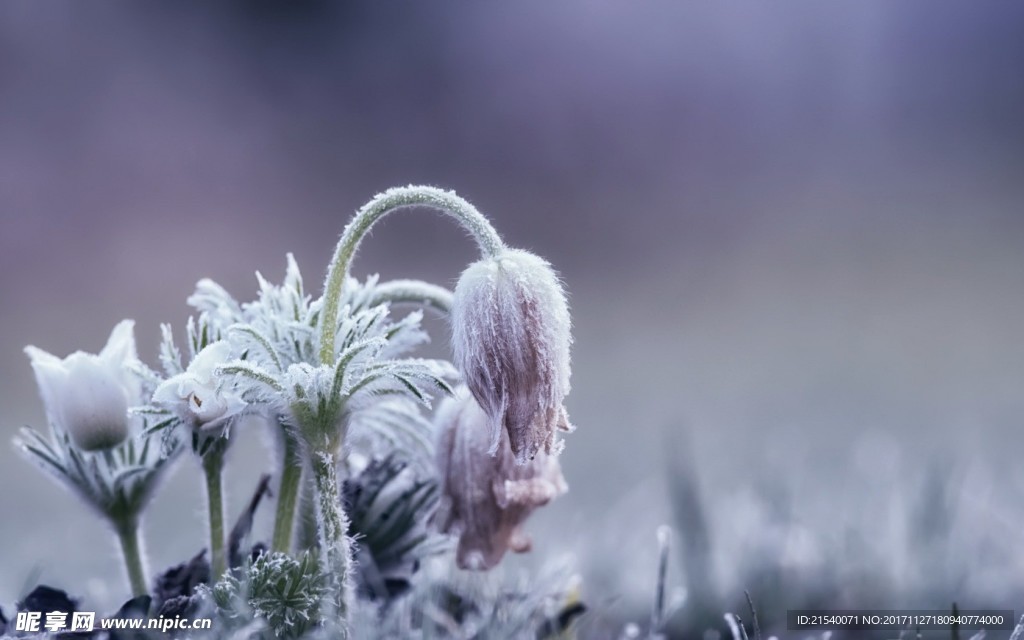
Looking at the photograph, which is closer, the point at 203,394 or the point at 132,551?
the point at 203,394

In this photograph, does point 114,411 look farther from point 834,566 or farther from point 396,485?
point 834,566

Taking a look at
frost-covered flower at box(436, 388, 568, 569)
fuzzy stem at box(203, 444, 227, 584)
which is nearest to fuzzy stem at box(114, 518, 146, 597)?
fuzzy stem at box(203, 444, 227, 584)

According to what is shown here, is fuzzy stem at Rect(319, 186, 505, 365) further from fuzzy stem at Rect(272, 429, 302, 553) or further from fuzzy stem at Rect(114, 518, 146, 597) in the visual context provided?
fuzzy stem at Rect(114, 518, 146, 597)

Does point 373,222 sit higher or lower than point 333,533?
higher

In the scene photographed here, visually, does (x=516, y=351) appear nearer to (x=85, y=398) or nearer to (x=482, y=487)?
(x=482, y=487)

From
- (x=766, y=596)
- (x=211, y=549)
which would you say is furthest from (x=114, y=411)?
(x=766, y=596)

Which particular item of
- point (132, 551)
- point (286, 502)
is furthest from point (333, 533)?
point (132, 551)
